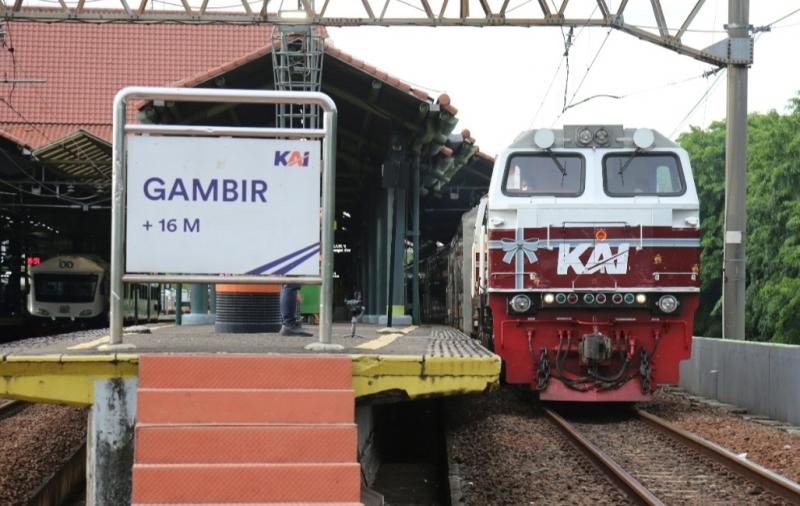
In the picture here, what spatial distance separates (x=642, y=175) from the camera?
11.6 m

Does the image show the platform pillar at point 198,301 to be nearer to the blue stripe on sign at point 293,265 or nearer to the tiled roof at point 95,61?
the blue stripe on sign at point 293,265

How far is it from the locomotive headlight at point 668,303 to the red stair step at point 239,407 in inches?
275

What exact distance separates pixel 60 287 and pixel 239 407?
25.1 m

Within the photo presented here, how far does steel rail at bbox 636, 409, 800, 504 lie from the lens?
695 centimetres

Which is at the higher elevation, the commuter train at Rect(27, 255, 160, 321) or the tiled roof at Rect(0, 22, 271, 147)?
the tiled roof at Rect(0, 22, 271, 147)

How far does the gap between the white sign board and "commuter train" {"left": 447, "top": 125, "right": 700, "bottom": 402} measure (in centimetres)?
581

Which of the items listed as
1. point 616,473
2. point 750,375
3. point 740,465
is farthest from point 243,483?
point 750,375

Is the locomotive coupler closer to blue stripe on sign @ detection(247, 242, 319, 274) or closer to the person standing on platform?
the person standing on platform

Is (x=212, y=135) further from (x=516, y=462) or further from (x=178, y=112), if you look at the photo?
(x=178, y=112)

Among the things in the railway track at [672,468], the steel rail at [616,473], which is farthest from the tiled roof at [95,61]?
the steel rail at [616,473]

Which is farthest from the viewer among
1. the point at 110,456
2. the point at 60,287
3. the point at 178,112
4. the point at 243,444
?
the point at 60,287

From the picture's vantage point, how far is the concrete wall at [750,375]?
1089cm

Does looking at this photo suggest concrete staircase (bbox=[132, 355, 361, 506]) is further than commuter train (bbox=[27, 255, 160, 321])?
No

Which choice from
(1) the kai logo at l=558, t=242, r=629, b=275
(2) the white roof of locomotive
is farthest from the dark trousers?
(1) the kai logo at l=558, t=242, r=629, b=275
